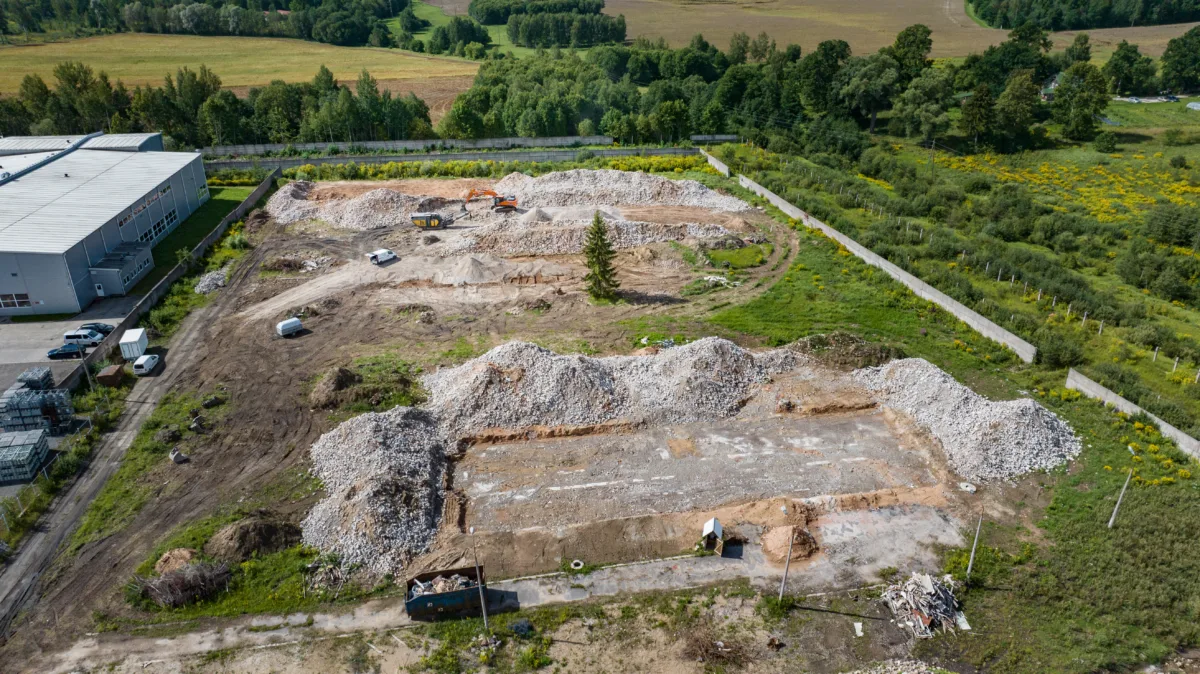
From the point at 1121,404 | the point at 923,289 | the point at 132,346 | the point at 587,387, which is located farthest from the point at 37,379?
the point at 1121,404

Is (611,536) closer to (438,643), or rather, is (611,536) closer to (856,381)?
(438,643)

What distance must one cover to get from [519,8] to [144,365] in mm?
122481

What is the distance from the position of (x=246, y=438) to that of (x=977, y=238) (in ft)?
159

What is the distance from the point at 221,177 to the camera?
217 feet

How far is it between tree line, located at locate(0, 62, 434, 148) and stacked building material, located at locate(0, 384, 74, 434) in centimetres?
4876

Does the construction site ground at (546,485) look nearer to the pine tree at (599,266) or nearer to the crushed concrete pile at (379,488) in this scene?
the crushed concrete pile at (379,488)

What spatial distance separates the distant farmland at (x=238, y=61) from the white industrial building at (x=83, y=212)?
39.2 m

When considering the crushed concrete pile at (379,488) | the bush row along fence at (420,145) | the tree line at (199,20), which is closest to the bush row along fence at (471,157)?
the bush row along fence at (420,145)

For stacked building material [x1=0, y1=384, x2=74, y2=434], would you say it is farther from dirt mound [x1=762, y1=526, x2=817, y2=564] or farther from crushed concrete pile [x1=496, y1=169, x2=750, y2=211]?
crushed concrete pile [x1=496, y1=169, x2=750, y2=211]

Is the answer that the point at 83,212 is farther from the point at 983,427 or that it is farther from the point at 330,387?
the point at 983,427

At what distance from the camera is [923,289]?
4275 centimetres

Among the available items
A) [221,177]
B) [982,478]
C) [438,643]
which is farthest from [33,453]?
[221,177]

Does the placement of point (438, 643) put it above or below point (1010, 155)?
below

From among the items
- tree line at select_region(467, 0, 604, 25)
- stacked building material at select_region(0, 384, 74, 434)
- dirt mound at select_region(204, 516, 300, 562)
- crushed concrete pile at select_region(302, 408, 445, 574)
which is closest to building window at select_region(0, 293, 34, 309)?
stacked building material at select_region(0, 384, 74, 434)
